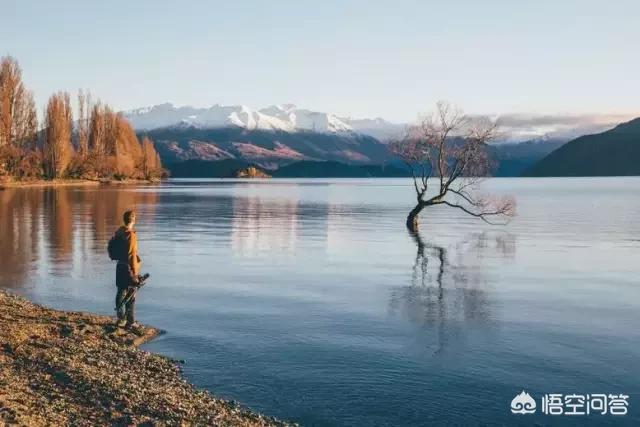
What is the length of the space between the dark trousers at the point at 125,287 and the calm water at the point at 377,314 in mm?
1112

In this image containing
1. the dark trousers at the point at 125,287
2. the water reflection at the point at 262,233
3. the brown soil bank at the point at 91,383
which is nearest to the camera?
the brown soil bank at the point at 91,383

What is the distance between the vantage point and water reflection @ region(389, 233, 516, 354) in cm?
1662

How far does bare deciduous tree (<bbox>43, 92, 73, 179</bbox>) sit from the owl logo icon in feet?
473

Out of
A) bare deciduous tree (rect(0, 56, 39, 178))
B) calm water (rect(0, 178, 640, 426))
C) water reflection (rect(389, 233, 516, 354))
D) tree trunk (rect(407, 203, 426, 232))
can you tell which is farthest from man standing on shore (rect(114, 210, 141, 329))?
bare deciduous tree (rect(0, 56, 39, 178))

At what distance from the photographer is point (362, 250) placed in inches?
1350

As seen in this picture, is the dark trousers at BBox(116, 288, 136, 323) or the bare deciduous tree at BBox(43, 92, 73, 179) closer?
the dark trousers at BBox(116, 288, 136, 323)

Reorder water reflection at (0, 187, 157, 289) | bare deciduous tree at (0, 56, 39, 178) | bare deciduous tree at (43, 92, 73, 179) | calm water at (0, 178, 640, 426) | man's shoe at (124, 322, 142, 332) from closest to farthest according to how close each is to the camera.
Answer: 1. calm water at (0, 178, 640, 426)
2. man's shoe at (124, 322, 142, 332)
3. water reflection at (0, 187, 157, 289)
4. bare deciduous tree at (0, 56, 39, 178)
5. bare deciduous tree at (43, 92, 73, 179)

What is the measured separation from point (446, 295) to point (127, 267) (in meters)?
10.9

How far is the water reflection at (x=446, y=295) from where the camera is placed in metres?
16.6

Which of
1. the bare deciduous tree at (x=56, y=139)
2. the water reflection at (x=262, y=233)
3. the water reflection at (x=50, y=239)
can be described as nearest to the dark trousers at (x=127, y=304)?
the water reflection at (x=50, y=239)

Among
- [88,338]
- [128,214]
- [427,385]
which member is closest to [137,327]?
[88,338]

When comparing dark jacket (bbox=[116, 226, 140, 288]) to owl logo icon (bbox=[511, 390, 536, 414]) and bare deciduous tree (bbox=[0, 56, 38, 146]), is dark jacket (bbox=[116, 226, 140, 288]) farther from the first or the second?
bare deciduous tree (bbox=[0, 56, 38, 146])

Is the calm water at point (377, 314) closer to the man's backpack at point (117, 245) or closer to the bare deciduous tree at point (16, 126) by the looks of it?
the man's backpack at point (117, 245)

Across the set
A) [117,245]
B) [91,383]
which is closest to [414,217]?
[117,245]
